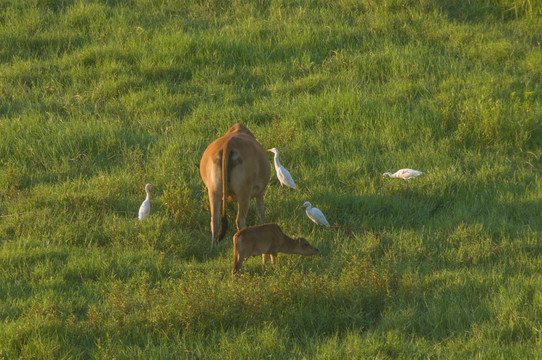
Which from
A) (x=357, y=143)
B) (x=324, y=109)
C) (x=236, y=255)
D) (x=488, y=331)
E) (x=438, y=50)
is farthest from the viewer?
(x=438, y=50)

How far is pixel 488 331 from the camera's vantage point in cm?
559

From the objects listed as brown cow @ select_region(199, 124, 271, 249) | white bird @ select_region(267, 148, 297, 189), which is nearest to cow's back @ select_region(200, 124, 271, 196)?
brown cow @ select_region(199, 124, 271, 249)

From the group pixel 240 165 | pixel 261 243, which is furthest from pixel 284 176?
pixel 261 243

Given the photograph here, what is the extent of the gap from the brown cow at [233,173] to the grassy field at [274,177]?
44cm

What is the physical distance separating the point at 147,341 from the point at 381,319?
1972 mm

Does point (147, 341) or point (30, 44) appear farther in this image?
point (30, 44)

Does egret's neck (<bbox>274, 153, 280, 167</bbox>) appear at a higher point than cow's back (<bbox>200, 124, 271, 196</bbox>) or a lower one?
lower

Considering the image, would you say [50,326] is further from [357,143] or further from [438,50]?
[438,50]

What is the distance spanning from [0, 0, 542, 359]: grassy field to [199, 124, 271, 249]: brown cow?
44 cm

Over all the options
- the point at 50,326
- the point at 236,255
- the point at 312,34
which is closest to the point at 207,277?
the point at 236,255

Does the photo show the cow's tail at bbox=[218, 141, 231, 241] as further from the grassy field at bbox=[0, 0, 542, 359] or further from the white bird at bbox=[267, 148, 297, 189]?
the white bird at bbox=[267, 148, 297, 189]

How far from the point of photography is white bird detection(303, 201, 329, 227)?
7.58 m

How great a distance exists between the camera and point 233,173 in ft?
23.6

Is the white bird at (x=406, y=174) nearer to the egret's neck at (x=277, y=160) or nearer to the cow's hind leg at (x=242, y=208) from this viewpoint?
the egret's neck at (x=277, y=160)
